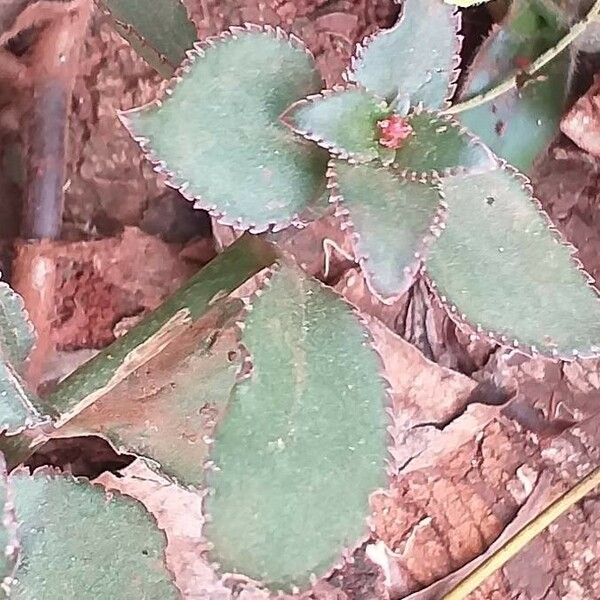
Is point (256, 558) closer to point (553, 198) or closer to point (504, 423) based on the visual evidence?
point (504, 423)

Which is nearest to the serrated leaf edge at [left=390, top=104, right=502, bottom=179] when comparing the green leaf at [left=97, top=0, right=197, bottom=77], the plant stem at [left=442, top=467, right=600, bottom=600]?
the green leaf at [left=97, top=0, right=197, bottom=77]

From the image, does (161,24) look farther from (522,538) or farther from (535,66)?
(522,538)

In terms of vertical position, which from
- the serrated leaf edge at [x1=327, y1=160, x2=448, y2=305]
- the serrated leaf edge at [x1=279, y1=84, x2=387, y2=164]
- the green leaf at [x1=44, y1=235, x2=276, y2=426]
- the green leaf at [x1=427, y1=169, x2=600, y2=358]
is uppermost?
the serrated leaf edge at [x1=279, y1=84, x2=387, y2=164]

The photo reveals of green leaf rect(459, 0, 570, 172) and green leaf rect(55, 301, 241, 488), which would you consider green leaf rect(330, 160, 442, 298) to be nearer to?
green leaf rect(55, 301, 241, 488)

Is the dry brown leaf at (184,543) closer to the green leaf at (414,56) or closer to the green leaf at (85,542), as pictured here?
the green leaf at (85,542)

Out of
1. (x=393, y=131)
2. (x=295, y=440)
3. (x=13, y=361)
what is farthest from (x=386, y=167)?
(x=13, y=361)

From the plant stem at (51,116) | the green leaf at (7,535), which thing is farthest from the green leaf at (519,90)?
the green leaf at (7,535)

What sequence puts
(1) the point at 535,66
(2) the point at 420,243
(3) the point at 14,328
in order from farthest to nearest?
(1) the point at 535,66 < (3) the point at 14,328 < (2) the point at 420,243
